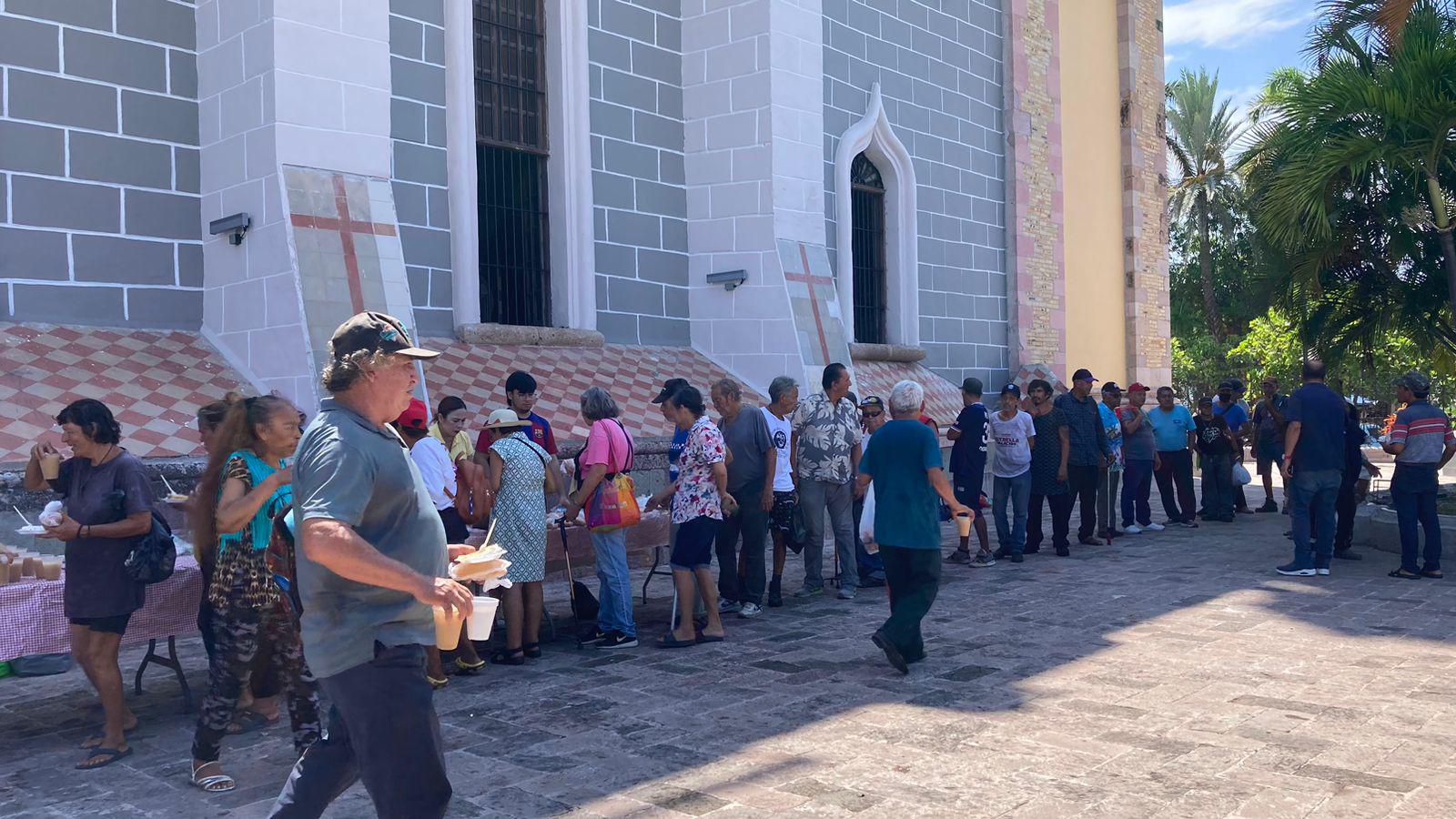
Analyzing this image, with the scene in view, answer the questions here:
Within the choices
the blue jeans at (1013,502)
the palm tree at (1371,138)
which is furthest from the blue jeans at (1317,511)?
the palm tree at (1371,138)

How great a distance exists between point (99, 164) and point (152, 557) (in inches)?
206

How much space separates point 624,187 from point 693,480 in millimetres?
6249

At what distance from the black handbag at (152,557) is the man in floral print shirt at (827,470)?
4.93 meters

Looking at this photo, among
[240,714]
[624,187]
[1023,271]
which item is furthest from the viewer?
[1023,271]

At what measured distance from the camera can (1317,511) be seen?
9766mm

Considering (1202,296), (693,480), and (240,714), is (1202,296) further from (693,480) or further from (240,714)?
(240,714)

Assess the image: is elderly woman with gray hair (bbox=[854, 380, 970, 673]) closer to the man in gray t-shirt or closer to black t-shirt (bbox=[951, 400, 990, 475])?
the man in gray t-shirt

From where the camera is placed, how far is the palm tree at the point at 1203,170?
3894cm

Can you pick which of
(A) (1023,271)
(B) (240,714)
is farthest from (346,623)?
(A) (1023,271)

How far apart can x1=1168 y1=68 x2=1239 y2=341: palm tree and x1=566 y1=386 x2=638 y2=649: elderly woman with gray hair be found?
3579cm

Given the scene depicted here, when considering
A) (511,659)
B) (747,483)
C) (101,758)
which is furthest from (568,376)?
(101,758)

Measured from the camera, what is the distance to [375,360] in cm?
301

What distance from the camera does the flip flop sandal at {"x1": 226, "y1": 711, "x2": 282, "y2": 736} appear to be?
5.68 m

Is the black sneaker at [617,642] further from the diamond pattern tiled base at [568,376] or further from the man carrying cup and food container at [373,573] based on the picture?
the man carrying cup and food container at [373,573]
